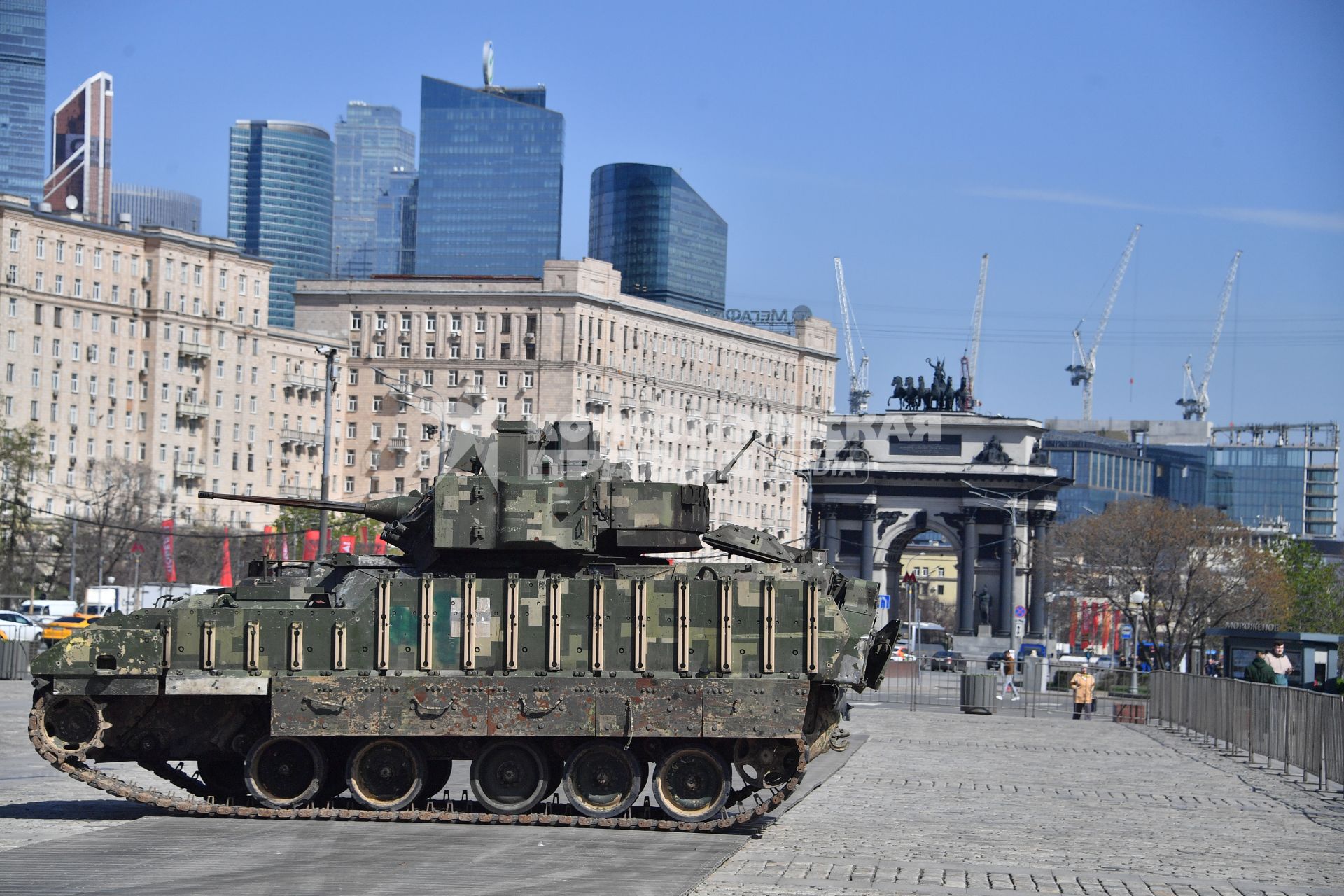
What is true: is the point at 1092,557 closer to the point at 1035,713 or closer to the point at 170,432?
the point at 1035,713

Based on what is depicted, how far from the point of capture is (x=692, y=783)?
23.3m

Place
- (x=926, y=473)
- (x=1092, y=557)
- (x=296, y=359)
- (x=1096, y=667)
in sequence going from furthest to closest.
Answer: (x=296, y=359) → (x=926, y=473) → (x=1092, y=557) → (x=1096, y=667)

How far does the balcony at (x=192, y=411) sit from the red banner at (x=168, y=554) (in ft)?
73.5

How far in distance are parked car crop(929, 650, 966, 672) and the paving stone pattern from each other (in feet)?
163

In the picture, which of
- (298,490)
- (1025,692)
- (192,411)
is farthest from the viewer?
(298,490)

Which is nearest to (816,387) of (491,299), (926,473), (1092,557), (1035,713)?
(491,299)

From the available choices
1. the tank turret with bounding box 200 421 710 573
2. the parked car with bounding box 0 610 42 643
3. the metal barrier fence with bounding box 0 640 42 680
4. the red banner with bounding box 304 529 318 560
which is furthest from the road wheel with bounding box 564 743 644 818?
the red banner with bounding box 304 529 318 560

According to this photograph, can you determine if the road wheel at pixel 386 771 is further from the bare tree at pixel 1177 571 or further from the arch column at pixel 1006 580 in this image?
the arch column at pixel 1006 580

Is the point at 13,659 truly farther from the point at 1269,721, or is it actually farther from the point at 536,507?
the point at 536,507

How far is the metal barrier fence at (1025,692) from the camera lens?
5303cm

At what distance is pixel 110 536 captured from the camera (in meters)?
95.0

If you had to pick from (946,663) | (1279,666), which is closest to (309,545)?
(946,663)

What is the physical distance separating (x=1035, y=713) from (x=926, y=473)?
62520mm

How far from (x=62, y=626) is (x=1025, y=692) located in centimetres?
2834
